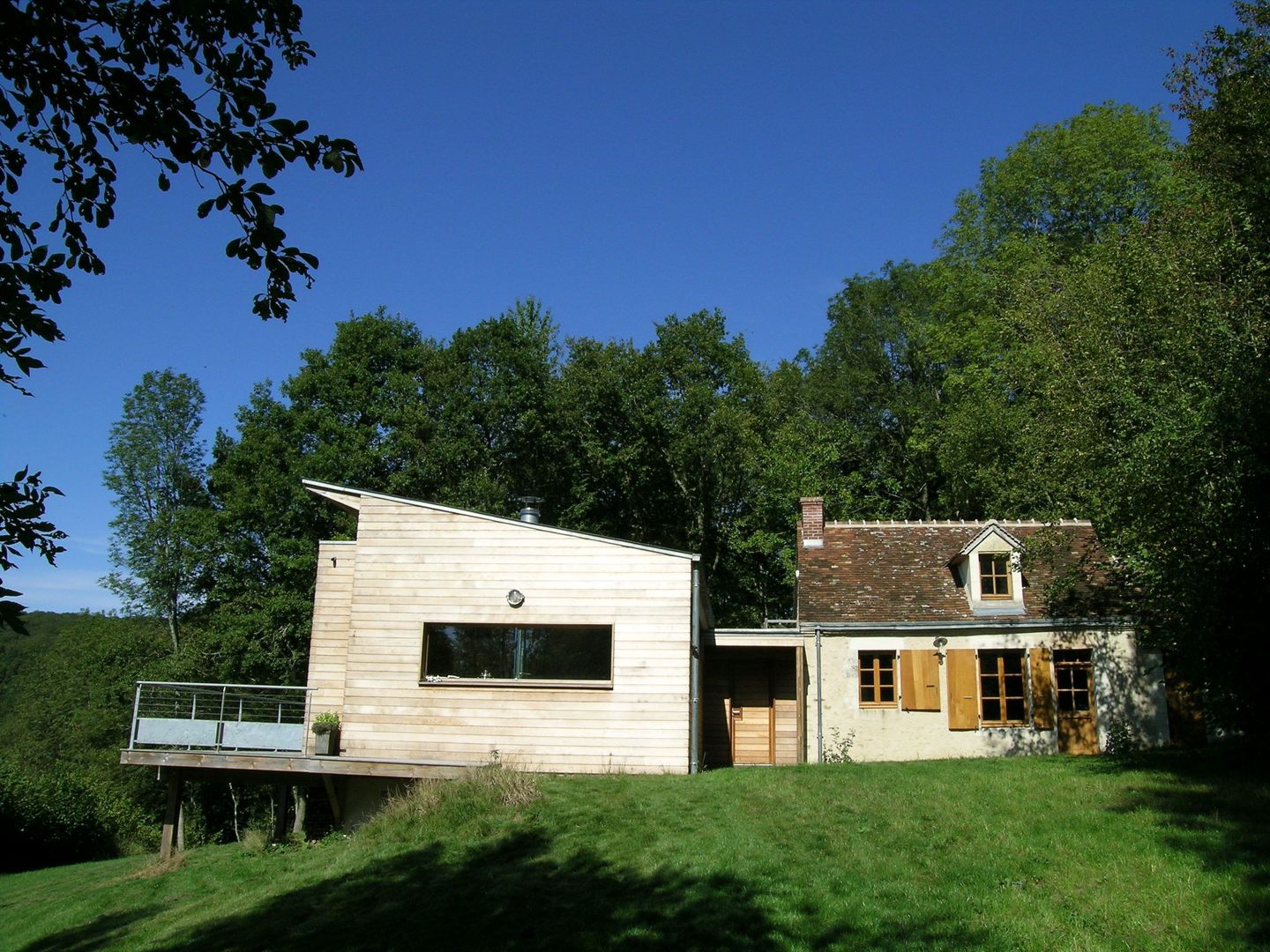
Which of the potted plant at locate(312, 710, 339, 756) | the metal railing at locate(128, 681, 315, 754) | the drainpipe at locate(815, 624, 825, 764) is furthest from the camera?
the drainpipe at locate(815, 624, 825, 764)

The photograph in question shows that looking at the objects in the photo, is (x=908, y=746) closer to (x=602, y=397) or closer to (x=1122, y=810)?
(x=1122, y=810)

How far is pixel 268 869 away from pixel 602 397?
21421 mm

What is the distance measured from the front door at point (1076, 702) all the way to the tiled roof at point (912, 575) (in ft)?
2.96

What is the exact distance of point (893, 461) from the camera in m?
36.4

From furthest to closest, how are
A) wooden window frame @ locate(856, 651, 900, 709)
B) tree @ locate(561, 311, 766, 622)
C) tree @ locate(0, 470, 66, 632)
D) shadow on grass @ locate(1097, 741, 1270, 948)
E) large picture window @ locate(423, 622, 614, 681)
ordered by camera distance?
1. tree @ locate(561, 311, 766, 622)
2. wooden window frame @ locate(856, 651, 900, 709)
3. large picture window @ locate(423, 622, 614, 681)
4. shadow on grass @ locate(1097, 741, 1270, 948)
5. tree @ locate(0, 470, 66, 632)

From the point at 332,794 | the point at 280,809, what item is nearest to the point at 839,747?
the point at 332,794

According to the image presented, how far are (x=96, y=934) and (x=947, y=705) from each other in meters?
14.8

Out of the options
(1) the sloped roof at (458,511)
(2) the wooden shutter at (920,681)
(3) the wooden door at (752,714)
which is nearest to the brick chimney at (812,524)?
(3) the wooden door at (752,714)

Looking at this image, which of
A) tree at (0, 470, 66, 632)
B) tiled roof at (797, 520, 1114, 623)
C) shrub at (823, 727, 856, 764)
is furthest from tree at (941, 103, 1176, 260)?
tree at (0, 470, 66, 632)

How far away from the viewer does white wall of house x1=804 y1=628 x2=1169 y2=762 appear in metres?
18.9

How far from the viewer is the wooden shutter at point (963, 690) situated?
19094 mm

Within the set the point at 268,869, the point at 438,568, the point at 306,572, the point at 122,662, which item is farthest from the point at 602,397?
the point at 268,869

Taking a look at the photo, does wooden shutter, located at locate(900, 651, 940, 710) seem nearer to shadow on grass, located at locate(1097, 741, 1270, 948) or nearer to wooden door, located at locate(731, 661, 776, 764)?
wooden door, located at locate(731, 661, 776, 764)

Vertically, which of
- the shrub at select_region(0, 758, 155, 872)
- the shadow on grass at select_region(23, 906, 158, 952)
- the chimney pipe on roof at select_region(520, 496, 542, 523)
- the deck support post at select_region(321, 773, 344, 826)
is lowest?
the shrub at select_region(0, 758, 155, 872)
